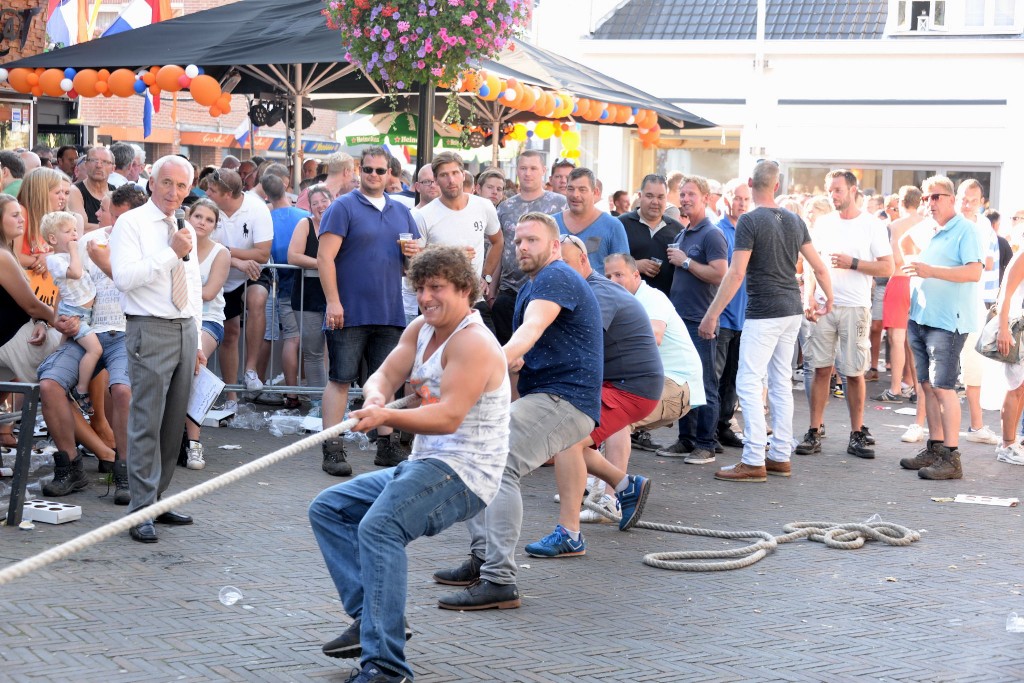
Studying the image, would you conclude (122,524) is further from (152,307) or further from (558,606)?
(152,307)

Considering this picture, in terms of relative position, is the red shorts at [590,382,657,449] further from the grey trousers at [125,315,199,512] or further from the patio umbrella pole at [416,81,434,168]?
the patio umbrella pole at [416,81,434,168]

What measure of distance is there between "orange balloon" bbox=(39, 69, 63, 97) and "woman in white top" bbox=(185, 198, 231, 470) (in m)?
4.51

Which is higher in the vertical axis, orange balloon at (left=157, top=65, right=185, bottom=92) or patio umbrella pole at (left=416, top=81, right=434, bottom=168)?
orange balloon at (left=157, top=65, right=185, bottom=92)

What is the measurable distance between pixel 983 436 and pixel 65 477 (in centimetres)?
746

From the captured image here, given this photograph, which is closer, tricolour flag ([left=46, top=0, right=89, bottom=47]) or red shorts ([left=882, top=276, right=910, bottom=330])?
red shorts ([left=882, top=276, right=910, bottom=330])

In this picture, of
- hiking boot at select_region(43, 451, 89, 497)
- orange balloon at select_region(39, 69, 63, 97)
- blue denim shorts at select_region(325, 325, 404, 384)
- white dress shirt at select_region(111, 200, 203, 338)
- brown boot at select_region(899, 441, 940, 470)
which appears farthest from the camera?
orange balloon at select_region(39, 69, 63, 97)

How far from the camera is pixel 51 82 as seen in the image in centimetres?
1281

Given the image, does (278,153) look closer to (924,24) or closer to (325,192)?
(924,24)

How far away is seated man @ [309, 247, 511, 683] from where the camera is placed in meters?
4.57

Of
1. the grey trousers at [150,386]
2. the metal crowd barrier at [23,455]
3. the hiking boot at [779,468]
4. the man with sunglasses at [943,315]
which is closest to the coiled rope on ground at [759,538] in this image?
the hiking boot at [779,468]

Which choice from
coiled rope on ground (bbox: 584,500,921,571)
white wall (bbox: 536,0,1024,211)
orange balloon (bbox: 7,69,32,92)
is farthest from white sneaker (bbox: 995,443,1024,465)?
white wall (bbox: 536,0,1024,211)

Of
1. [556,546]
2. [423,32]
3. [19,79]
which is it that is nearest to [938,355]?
[556,546]

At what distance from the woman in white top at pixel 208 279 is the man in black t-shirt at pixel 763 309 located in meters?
3.43

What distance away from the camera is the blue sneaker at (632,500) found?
24.0 feet
